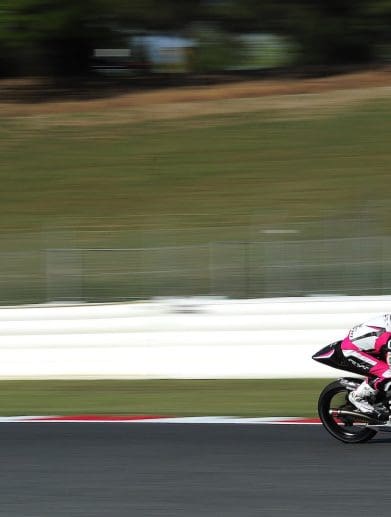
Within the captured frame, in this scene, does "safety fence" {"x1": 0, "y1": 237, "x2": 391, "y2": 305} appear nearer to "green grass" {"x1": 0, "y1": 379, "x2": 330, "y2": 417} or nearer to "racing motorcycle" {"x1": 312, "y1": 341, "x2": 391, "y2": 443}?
"green grass" {"x1": 0, "y1": 379, "x2": 330, "y2": 417}

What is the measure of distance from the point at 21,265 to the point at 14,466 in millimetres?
6156

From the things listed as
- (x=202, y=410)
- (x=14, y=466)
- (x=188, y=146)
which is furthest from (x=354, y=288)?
(x=188, y=146)

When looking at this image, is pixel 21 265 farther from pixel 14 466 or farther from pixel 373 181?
pixel 373 181

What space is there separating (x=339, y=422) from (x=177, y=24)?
19.2 m

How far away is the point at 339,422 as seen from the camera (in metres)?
7.20

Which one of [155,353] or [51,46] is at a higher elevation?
[51,46]

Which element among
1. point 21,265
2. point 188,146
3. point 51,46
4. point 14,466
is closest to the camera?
point 14,466

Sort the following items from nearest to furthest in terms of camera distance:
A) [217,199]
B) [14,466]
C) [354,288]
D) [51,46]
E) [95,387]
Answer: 1. [14,466]
2. [95,387]
3. [354,288]
4. [217,199]
5. [51,46]

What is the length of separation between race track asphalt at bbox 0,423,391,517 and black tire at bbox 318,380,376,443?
0.25 feet

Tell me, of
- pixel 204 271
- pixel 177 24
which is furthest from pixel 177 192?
pixel 177 24

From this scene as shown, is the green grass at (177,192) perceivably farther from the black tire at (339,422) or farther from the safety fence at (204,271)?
the black tire at (339,422)

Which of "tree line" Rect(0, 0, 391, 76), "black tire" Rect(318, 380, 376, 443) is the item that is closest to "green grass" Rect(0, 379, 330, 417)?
"black tire" Rect(318, 380, 376, 443)

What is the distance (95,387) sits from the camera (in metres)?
10.8

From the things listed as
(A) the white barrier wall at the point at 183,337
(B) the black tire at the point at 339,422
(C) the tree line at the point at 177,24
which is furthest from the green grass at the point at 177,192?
(B) the black tire at the point at 339,422
